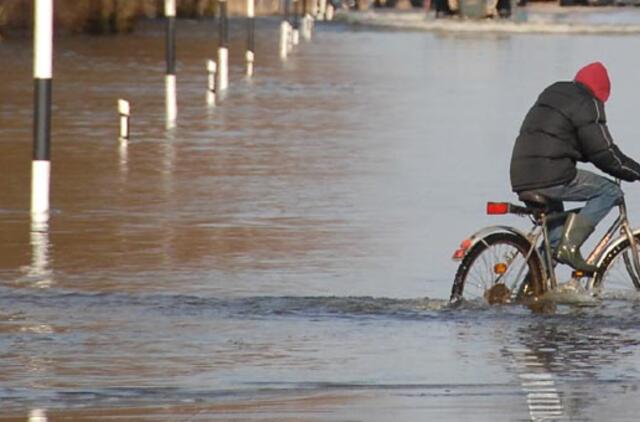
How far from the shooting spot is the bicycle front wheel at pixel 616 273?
1339 centimetres

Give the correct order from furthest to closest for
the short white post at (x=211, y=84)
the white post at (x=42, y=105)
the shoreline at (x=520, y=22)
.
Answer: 1. the shoreline at (x=520, y=22)
2. the short white post at (x=211, y=84)
3. the white post at (x=42, y=105)

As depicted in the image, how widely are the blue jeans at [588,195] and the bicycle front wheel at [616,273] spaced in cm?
24

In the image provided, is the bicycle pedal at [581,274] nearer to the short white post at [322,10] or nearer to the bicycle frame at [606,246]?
the bicycle frame at [606,246]

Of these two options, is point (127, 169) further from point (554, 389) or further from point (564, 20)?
point (564, 20)

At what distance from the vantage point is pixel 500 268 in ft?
42.5

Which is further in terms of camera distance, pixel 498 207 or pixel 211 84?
pixel 211 84

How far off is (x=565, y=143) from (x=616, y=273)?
0.84m

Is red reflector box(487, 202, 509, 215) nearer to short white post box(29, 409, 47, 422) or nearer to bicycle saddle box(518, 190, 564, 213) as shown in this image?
bicycle saddle box(518, 190, 564, 213)

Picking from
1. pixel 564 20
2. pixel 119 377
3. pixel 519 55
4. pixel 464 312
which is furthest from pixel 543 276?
pixel 564 20

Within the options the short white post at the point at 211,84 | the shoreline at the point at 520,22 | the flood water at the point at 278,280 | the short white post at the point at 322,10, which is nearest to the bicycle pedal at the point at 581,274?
the flood water at the point at 278,280

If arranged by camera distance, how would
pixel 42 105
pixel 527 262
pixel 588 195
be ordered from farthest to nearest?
1. pixel 42 105
2. pixel 588 195
3. pixel 527 262

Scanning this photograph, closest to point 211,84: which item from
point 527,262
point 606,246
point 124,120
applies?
point 124,120

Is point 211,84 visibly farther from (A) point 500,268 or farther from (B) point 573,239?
(A) point 500,268

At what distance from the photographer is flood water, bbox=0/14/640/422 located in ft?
33.5
